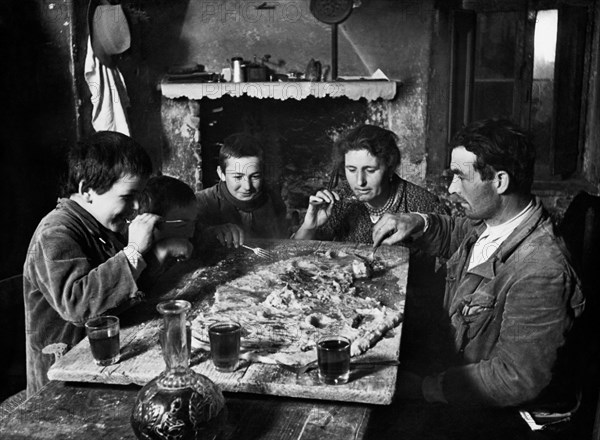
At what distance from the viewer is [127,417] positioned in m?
1.33

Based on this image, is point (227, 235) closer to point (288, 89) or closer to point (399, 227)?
point (399, 227)

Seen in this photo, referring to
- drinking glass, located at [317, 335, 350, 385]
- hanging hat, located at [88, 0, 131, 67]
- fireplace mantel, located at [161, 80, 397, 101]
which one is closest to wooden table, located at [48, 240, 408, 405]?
drinking glass, located at [317, 335, 350, 385]

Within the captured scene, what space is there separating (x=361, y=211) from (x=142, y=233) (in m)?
1.55

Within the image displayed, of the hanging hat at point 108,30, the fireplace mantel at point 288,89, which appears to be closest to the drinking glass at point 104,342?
the hanging hat at point 108,30

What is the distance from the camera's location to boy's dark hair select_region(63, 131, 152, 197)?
2049mm

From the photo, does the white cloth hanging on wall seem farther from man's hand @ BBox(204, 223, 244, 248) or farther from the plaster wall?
man's hand @ BBox(204, 223, 244, 248)

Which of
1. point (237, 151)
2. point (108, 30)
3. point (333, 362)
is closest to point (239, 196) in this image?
point (237, 151)

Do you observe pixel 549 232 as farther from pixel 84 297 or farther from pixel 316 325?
pixel 84 297

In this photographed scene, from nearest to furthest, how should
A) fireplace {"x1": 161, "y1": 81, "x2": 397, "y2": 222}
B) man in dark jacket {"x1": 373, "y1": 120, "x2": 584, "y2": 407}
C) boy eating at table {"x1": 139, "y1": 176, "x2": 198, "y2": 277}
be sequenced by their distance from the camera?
man in dark jacket {"x1": 373, "y1": 120, "x2": 584, "y2": 407}, boy eating at table {"x1": 139, "y1": 176, "x2": 198, "y2": 277}, fireplace {"x1": 161, "y1": 81, "x2": 397, "y2": 222}

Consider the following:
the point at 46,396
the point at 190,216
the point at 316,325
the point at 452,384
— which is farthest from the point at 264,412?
the point at 190,216

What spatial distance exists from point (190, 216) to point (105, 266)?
37.3 inches

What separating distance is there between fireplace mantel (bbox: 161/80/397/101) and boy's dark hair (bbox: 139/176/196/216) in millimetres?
2441

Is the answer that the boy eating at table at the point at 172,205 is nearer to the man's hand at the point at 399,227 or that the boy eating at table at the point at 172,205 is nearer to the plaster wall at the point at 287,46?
the man's hand at the point at 399,227

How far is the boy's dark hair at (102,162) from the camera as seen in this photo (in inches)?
80.7
